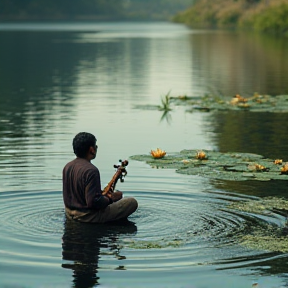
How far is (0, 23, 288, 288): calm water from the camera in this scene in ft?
24.8

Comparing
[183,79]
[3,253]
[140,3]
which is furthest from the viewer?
[140,3]

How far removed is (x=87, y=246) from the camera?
8.25 meters

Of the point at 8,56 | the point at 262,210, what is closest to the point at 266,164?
the point at 262,210

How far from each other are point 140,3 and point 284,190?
581 feet

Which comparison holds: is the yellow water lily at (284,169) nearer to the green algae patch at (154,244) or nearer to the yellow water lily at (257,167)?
the yellow water lily at (257,167)

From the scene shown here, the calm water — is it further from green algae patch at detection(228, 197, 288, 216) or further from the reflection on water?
green algae patch at detection(228, 197, 288, 216)

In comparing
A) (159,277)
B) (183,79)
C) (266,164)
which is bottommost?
(159,277)

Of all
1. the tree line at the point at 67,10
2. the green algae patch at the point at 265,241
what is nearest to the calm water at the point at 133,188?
the green algae patch at the point at 265,241

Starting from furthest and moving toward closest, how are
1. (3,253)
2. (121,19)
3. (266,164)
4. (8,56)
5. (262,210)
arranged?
(121,19) < (8,56) < (266,164) < (262,210) < (3,253)

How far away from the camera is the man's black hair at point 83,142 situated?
8711mm

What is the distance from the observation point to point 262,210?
379 inches

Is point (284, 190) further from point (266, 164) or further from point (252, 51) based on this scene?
point (252, 51)

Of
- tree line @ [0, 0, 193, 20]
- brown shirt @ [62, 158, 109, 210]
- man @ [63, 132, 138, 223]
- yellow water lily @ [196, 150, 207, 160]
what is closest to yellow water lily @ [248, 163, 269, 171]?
yellow water lily @ [196, 150, 207, 160]

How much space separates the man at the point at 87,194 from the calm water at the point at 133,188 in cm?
15
